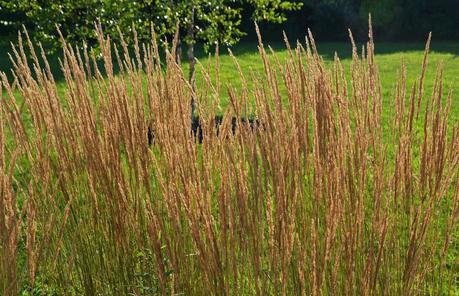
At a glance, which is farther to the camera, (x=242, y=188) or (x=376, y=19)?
(x=376, y=19)

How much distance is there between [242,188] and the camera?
191cm

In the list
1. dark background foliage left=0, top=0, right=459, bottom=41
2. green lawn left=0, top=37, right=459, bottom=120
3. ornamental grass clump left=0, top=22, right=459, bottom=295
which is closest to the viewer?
ornamental grass clump left=0, top=22, right=459, bottom=295

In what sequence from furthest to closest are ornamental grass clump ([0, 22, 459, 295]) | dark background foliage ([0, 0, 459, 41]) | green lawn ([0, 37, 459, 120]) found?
dark background foliage ([0, 0, 459, 41])
green lawn ([0, 37, 459, 120])
ornamental grass clump ([0, 22, 459, 295])

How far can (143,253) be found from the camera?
2428mm

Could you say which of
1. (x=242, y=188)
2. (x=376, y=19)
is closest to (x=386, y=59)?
(x=376, y=19)

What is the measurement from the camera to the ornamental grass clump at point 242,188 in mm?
1991

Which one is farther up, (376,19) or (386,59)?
(376,19)

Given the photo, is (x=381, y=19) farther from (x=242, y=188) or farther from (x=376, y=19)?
(x=242, y=188)

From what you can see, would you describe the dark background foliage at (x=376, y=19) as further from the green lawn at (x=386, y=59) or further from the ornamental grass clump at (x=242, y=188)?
the ornamental grass clump at (x=242, y=188)

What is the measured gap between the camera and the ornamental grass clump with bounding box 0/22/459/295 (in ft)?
6.53

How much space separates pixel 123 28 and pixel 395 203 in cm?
557

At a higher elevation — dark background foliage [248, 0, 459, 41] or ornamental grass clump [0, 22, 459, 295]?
ornamental grass clump [0, 22, 459, 295]

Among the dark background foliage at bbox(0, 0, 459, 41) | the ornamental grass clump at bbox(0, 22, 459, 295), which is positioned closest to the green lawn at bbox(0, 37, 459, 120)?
the dark background foliage at bbox(0, 0, 459, 41)

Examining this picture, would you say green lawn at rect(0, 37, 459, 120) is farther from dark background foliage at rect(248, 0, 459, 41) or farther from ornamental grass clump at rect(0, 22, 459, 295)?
ornamental grass clump at rect(0, 22, 459, 295)
